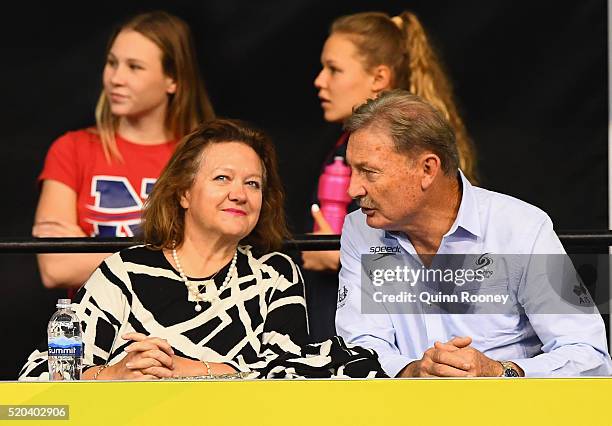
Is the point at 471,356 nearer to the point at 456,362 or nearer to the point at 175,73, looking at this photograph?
the point at 456,362

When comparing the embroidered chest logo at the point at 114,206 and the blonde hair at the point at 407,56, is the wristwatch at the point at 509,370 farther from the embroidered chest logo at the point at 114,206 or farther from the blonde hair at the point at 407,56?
the embroidered chest logo at the point at 114,206

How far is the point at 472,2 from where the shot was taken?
3.94m

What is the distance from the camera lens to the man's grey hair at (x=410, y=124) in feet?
9.65

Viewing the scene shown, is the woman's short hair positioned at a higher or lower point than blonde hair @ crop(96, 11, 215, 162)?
lower

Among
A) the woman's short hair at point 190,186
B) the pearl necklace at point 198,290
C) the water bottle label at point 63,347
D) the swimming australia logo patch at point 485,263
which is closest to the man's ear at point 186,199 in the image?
the woman's short hair at point 190,186

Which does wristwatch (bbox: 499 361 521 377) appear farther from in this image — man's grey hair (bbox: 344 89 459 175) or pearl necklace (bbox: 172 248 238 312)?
pearl necklace (bbox: 172 248 238 312)

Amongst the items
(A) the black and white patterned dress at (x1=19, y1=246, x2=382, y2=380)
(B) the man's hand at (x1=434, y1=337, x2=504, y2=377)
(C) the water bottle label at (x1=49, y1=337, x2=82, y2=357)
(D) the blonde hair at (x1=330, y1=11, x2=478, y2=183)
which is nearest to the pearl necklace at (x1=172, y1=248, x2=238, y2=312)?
(A) the black and white patterned dress at (x1=19, y1=246, x2=382, y2=380)

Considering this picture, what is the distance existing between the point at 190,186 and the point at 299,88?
994 mm

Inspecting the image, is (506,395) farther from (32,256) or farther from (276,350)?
(32,256)

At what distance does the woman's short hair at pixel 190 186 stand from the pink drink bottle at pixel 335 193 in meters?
0.57

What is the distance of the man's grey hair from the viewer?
9.65 ft

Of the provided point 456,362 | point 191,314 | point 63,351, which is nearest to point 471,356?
point 456,362

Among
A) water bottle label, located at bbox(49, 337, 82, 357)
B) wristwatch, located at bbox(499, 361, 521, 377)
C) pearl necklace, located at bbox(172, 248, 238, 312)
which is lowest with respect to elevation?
wristwatch, located at bbox(499, 361, 521, 377)

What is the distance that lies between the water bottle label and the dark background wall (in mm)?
1279
